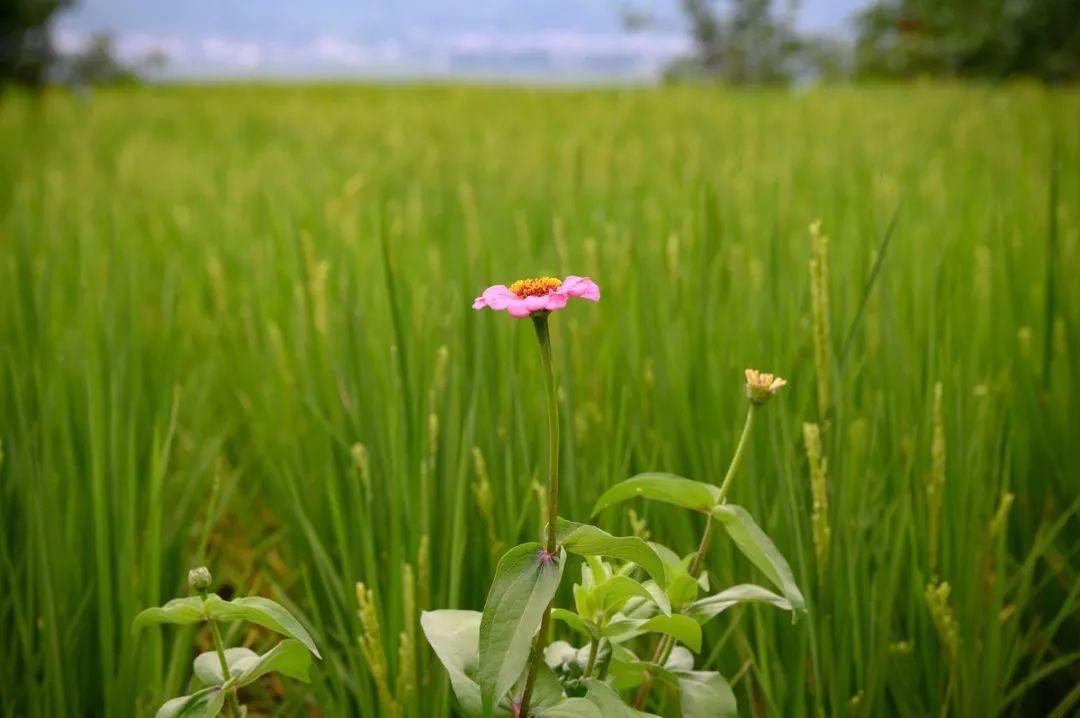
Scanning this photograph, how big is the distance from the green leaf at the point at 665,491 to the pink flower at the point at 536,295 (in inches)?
5.0

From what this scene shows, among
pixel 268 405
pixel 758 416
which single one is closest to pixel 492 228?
pixel 268 405

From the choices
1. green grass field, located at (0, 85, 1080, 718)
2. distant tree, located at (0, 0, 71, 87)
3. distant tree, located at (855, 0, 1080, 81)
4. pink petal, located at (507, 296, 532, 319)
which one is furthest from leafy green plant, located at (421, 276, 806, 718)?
distant tree, located at (855, 0, 1080, 81)

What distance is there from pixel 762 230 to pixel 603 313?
0.54 meters

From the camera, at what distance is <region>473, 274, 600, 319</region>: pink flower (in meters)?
0.44

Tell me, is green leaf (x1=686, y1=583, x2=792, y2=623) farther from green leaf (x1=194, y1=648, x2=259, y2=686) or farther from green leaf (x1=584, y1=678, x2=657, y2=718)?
green leaf (x1=194, y1=648, x2=259, y2=686)

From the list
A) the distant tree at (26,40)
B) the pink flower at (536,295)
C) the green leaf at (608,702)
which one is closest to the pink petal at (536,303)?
the pink flower at (536,295)

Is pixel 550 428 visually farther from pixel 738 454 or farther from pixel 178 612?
pixel 178 612

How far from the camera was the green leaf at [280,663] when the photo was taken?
52cm

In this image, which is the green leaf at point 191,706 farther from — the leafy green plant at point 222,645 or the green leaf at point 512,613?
the green leaf at point 512,613

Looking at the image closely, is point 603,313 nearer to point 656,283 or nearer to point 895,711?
point 656,283

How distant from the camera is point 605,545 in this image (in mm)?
475

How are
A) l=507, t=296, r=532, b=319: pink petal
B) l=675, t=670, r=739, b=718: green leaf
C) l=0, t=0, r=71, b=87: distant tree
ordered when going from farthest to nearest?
l=0, t=0, r=71, b=87: distant tree, l=675, t=670, r=739, b=718: green leaf, l=507, t=296, r=532, b=319: pink petal

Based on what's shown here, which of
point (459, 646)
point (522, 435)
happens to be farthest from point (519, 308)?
point (522, 435)

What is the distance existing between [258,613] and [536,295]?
23cm
